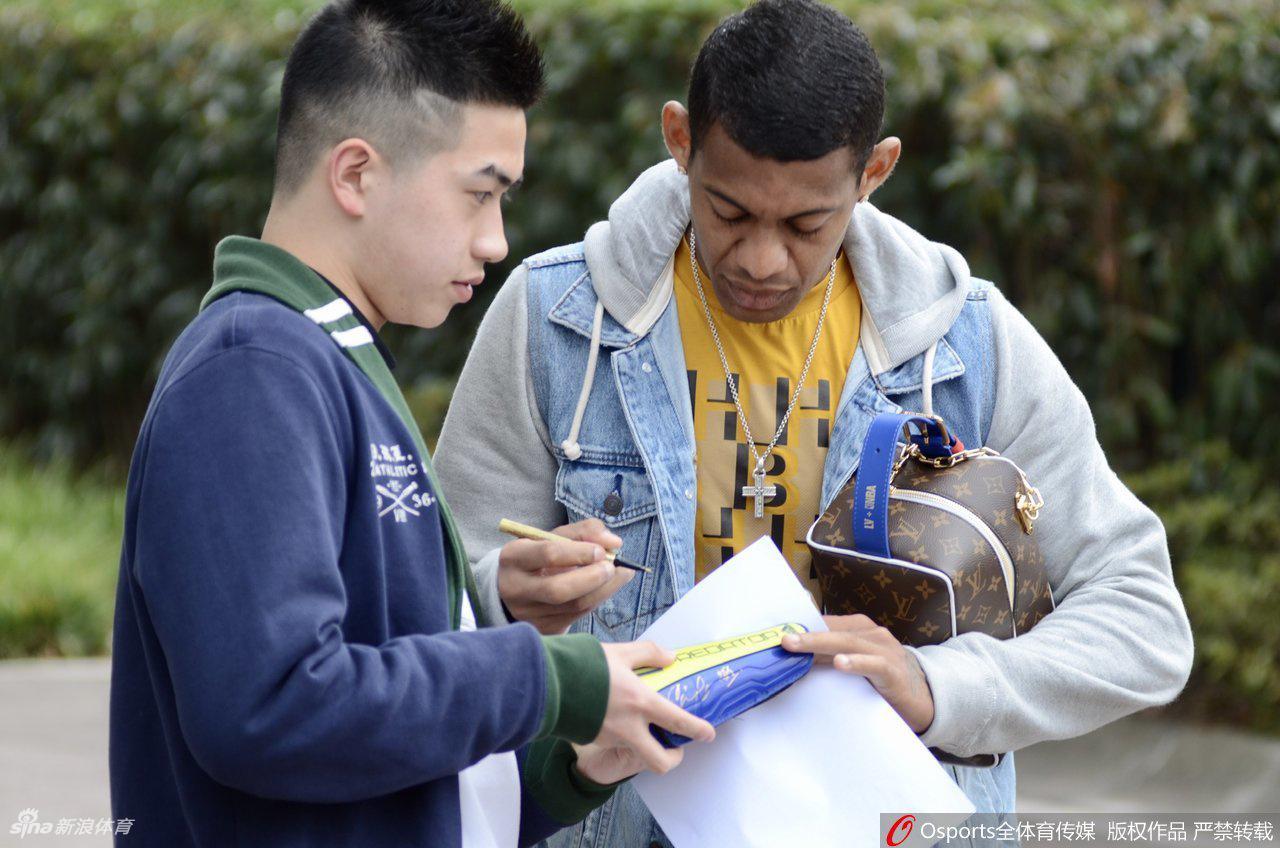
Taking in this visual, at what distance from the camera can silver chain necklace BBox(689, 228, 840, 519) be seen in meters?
2.17

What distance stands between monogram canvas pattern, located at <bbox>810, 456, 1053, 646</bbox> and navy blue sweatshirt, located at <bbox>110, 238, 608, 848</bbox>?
1.57 ft

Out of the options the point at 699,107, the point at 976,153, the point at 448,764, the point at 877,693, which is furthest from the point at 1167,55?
the point at 448,764

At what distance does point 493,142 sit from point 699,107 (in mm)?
451

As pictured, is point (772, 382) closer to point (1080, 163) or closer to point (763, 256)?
point (763, 256)

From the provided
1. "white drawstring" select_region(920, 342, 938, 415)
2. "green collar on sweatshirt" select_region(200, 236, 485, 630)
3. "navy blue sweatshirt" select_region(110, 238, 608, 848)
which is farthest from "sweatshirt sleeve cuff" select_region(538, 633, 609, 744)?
"white drawstring" select_region(920, 342, 938, 415)

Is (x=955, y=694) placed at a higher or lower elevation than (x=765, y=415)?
lower

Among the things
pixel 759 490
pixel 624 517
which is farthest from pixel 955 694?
pixel 624 517

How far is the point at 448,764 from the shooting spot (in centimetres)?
151

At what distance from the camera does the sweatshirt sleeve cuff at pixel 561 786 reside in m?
1.93

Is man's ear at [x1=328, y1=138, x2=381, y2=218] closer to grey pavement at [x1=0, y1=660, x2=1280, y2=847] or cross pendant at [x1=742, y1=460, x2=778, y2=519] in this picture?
cross pendant at [x1=742, y1=460, x2=778, y2=519]

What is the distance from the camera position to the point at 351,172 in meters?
1.69

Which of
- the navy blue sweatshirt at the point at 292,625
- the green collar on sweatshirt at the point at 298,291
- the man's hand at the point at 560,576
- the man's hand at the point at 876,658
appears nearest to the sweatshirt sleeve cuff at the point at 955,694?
the man's hand at the point at 876,658

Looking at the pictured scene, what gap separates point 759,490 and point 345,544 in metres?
0.76

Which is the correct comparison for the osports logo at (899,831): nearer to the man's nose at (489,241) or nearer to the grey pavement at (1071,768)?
the man's nose at (489,241)
